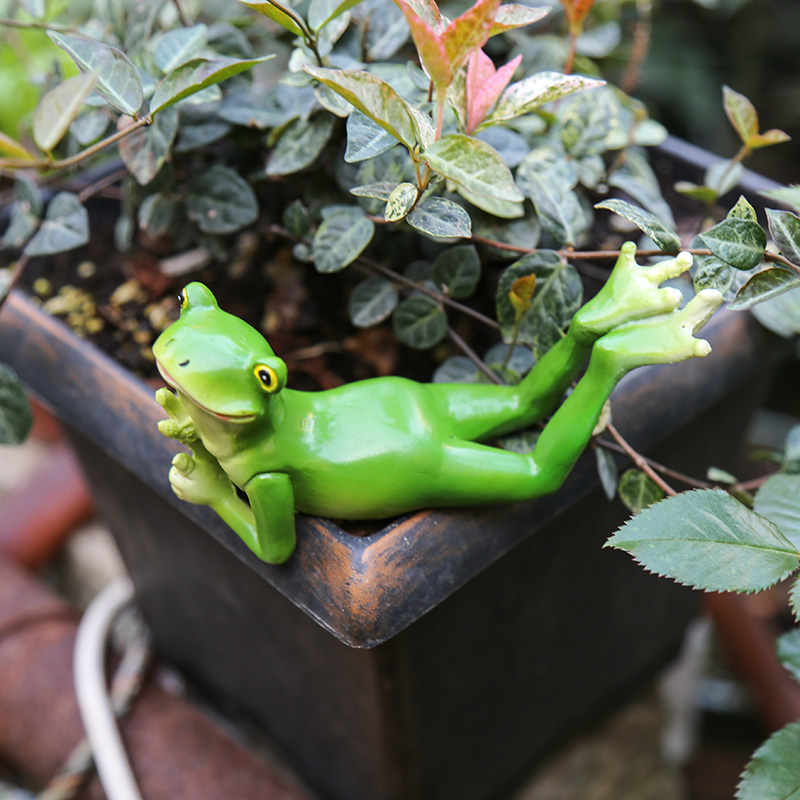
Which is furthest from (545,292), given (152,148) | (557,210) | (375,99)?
(152,148)

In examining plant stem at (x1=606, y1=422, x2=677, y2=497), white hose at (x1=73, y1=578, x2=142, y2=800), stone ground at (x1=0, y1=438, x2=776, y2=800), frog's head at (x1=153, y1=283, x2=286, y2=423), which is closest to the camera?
frog's head at (x1=153, y1=283, x2=286, y2=423)

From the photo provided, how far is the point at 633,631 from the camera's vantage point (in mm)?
713

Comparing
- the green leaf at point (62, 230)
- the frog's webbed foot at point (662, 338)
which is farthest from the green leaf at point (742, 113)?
the green leaf at point (62, 230)

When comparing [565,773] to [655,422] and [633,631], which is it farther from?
[655,422]

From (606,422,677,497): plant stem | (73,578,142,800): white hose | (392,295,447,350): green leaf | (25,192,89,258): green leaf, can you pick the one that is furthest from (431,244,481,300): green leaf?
(73,578,142,800): white hose

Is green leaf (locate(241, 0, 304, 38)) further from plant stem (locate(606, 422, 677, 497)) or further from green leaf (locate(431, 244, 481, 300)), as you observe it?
plant stem (locate(606, 422, 677, 497))

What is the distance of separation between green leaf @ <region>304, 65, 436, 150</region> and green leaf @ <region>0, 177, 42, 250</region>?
0.83 feet

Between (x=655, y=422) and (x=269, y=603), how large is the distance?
285mm

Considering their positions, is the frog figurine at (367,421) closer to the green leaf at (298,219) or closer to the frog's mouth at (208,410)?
the frog's mouth at (208,410)

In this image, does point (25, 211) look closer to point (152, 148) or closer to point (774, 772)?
point (152, 148)

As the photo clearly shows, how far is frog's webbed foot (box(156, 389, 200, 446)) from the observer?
38 cm

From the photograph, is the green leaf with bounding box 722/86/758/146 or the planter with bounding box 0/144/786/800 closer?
the planter with bounding box 0/144/786/800

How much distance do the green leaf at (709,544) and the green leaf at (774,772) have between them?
118mm

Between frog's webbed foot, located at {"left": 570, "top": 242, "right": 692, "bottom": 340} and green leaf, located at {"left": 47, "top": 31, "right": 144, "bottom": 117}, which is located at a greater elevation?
green leaf, located at {"left": 47, "top": 31, "right": 144, "bottom": 117}
